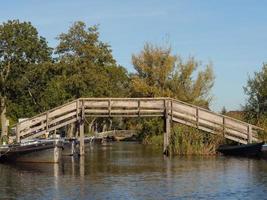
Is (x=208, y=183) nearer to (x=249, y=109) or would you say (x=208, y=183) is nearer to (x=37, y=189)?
(x=37, y=189)

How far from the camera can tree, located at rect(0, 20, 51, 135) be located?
76.7 meters

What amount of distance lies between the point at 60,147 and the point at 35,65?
37983mm

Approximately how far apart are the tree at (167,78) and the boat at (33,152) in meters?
30.9

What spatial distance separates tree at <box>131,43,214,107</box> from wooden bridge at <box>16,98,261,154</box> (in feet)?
68.8

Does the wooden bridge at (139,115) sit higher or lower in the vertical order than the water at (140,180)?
higher

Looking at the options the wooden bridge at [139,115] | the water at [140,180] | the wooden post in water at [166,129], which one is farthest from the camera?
the wooden post in water at [166,129]

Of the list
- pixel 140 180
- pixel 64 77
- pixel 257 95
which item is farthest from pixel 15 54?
pixel 140 180

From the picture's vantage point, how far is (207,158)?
4412cm

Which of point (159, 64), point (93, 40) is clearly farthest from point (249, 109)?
point (93, 40)

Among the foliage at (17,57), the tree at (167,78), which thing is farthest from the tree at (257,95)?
the foliage at (17,57)

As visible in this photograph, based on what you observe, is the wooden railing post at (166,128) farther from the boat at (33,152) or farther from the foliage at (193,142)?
the boat at (33,152)

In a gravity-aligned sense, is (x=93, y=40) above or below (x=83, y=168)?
above

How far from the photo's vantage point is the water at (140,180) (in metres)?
24.9

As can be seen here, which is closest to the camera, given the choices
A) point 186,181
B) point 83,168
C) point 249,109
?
point 186,181
